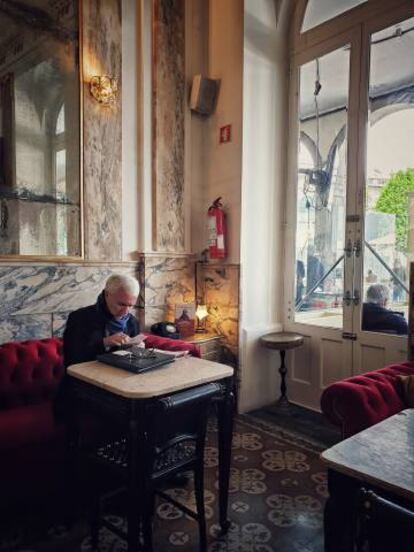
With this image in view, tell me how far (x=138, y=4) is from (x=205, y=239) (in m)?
2.20

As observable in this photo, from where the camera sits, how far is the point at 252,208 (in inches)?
154

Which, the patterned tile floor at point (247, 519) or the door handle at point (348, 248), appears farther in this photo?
the door handle at point (348, 248)

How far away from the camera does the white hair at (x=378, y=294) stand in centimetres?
343

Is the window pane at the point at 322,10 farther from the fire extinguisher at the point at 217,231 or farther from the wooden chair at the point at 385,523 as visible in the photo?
the wooden chair at the point at 385,523

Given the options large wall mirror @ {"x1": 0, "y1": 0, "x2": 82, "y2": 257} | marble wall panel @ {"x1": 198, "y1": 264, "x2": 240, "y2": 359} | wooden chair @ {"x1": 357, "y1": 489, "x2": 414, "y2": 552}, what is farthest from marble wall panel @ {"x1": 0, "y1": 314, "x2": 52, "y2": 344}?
wooden chair @ {"x1": 357, "y1": 489, "x2": 414, "y2": 552}

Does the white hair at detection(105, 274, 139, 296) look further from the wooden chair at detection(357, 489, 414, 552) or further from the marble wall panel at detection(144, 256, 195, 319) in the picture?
the wooden chair at detection(357, 489, 414, 552)

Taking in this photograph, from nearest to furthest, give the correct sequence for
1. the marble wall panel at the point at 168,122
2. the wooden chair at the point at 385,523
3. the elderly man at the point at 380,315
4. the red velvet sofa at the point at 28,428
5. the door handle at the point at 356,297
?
the wooden chair at the point at 385,523 → the red velvet sofa at the point at 28,428 → the elderly man at the point at 380,315 → the door handle at the point at 356,297 → the marble wall panel at the point at 168,122

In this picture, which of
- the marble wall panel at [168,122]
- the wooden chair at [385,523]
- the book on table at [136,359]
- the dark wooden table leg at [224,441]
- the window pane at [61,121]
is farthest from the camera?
the marble wall panel at [168,122]

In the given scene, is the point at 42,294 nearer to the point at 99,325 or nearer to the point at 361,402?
the point at 99,325

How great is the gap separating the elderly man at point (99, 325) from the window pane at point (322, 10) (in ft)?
10.5

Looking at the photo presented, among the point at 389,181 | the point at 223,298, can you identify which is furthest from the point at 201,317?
the point at 389,181

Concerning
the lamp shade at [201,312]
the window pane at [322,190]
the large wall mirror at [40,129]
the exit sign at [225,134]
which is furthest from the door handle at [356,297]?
the large wall mirror at [40,129]

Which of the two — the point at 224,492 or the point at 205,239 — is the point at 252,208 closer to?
the point at 205,239

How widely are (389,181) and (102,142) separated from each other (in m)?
2.44
